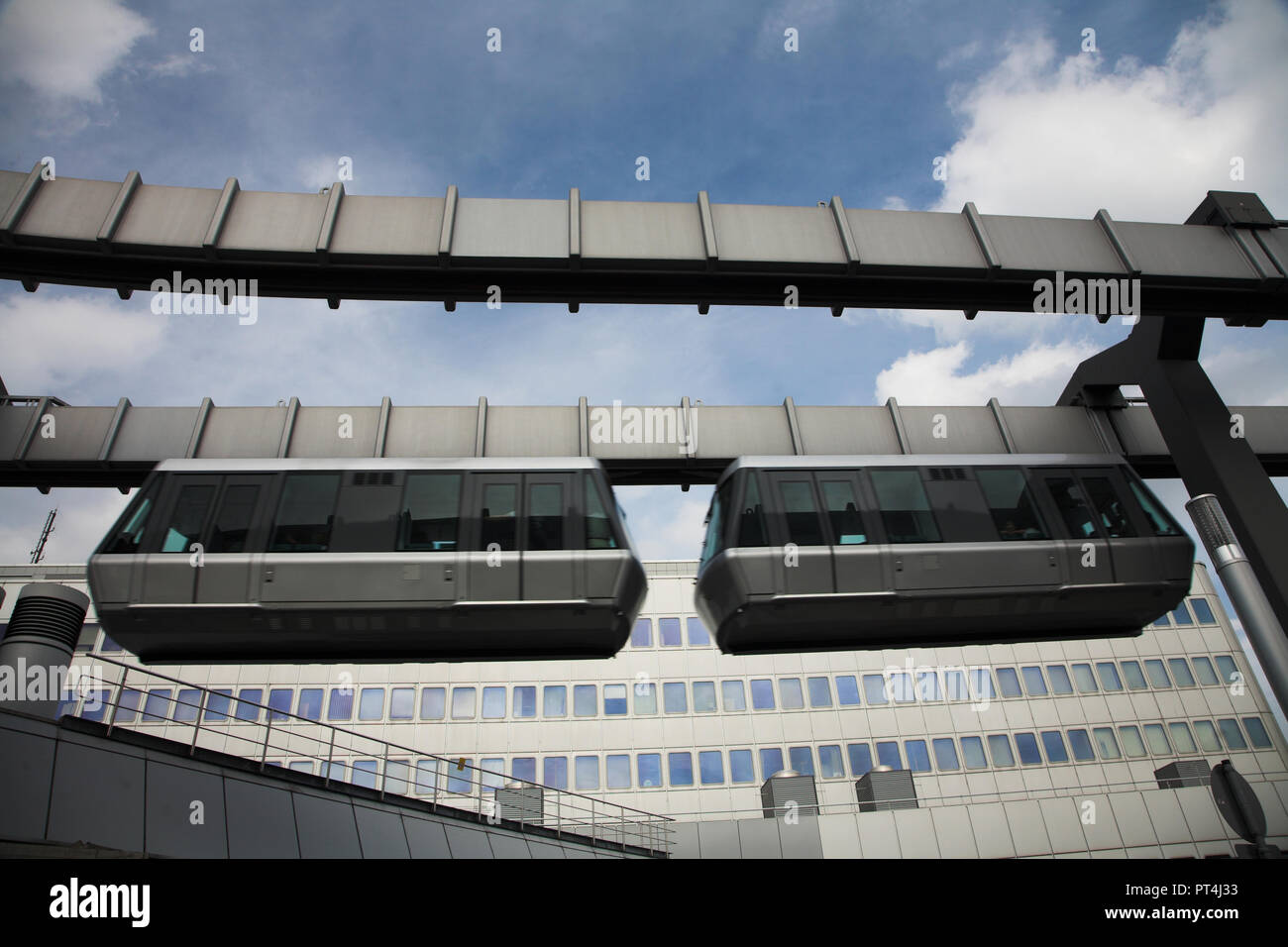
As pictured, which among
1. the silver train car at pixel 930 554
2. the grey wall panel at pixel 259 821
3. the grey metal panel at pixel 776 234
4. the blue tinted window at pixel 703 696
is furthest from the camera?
the blue tinted window at pixel 703 696

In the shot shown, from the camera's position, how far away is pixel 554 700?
31953 millimetres

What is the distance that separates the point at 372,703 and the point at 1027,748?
95.2 feet

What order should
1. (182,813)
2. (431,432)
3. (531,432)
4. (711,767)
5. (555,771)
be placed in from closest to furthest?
(182,813)
(431,432)
(531,432)
(555,771)
(711,767)

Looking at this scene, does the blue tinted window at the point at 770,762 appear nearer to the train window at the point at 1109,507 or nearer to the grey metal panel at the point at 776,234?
the train window at the point at 1109,507

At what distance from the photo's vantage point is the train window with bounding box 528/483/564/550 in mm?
8820

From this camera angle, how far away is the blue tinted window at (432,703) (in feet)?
103

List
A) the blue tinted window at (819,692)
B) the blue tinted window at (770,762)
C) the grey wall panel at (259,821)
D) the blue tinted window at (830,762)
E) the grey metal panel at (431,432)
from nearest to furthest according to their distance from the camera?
the grey wall panel at (259,821) → the grey metal panel at (431,432) → the blue tinted window at (770,762) → the blue tinted window at (830,762) → the blue tinted window at (819,692)

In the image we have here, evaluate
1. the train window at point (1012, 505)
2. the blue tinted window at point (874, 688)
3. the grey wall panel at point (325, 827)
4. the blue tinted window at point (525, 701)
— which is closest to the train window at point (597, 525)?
the train window at point (1012, 505)

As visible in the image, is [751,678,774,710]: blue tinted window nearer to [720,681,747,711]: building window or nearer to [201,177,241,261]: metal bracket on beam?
[720,681,747,711]: building window

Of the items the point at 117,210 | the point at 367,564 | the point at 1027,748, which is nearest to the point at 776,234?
the point at 367,564

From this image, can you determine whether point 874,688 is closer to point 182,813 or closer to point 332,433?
point 332,433

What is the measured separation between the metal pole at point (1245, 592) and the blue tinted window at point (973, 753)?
2503cm

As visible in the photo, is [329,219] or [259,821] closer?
[329,219]
